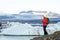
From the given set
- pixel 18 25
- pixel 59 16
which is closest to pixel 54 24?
pixel 59 16

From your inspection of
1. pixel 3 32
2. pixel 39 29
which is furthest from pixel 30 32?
pixel 3 32

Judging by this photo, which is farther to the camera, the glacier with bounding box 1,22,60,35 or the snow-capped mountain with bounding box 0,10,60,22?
the snow-capped mountain with bounding box 0,10,60,22

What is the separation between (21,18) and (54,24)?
160 cm

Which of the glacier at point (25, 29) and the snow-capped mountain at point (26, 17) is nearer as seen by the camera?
the glacier at point (25, 29)

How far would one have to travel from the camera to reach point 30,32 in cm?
1157

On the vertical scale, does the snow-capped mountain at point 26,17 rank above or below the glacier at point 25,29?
above

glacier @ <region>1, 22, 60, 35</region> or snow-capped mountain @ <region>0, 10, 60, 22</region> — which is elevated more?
snow-capped mountain @ <region>0, 10, 60, 22</region>

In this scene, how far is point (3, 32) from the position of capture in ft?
38.3

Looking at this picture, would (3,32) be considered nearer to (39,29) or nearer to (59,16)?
(39,29)

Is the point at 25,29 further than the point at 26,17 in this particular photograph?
No

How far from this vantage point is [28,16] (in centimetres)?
1221

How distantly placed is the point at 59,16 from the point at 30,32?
1.55 m

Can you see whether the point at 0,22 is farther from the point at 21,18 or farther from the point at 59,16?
the point at 59,16

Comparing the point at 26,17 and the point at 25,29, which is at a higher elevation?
the point at 26,17
